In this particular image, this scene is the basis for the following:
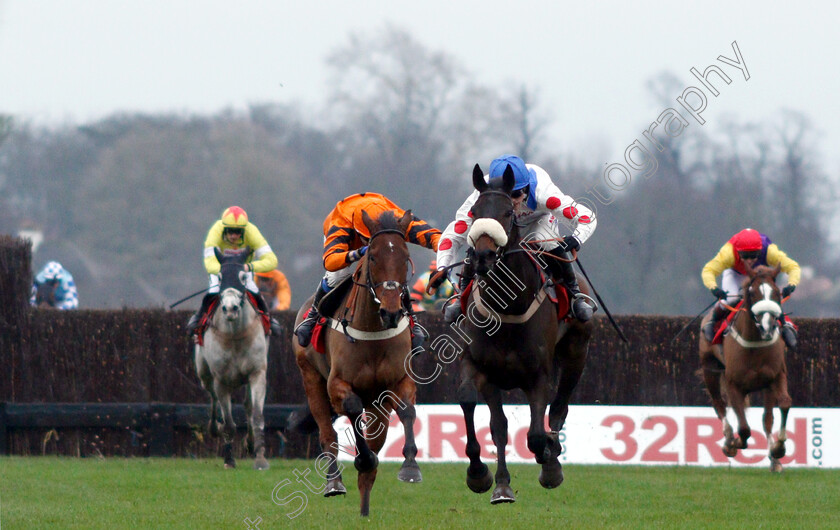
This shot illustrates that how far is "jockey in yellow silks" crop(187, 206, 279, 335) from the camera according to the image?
40.3ft

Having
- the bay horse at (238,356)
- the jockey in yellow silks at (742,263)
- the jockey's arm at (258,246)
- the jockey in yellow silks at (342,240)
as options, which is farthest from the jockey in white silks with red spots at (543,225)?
the jockey in yellow silks at (742,263)

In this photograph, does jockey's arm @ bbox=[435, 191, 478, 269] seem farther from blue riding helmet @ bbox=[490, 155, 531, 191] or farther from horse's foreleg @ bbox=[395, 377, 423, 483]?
horse's foreleg @ bbox=[395, 377, 423, 483]

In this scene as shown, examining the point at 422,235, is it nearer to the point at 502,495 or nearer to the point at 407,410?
the point at 407,410

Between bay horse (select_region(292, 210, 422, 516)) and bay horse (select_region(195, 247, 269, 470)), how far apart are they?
3.73m

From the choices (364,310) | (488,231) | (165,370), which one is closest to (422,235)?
(364,310)

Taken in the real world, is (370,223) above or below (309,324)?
above

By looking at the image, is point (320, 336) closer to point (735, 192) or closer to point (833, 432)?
point (833, 432)

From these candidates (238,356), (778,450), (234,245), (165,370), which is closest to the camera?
(778,450)

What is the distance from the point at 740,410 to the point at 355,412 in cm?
565

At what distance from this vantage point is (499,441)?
7125 millimetres

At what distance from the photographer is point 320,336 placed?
27.7 feet

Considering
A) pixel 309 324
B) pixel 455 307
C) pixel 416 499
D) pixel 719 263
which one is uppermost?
pixel 719 263

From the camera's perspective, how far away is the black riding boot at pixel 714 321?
12906 millimetres

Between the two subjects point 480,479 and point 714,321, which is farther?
point 714,321
